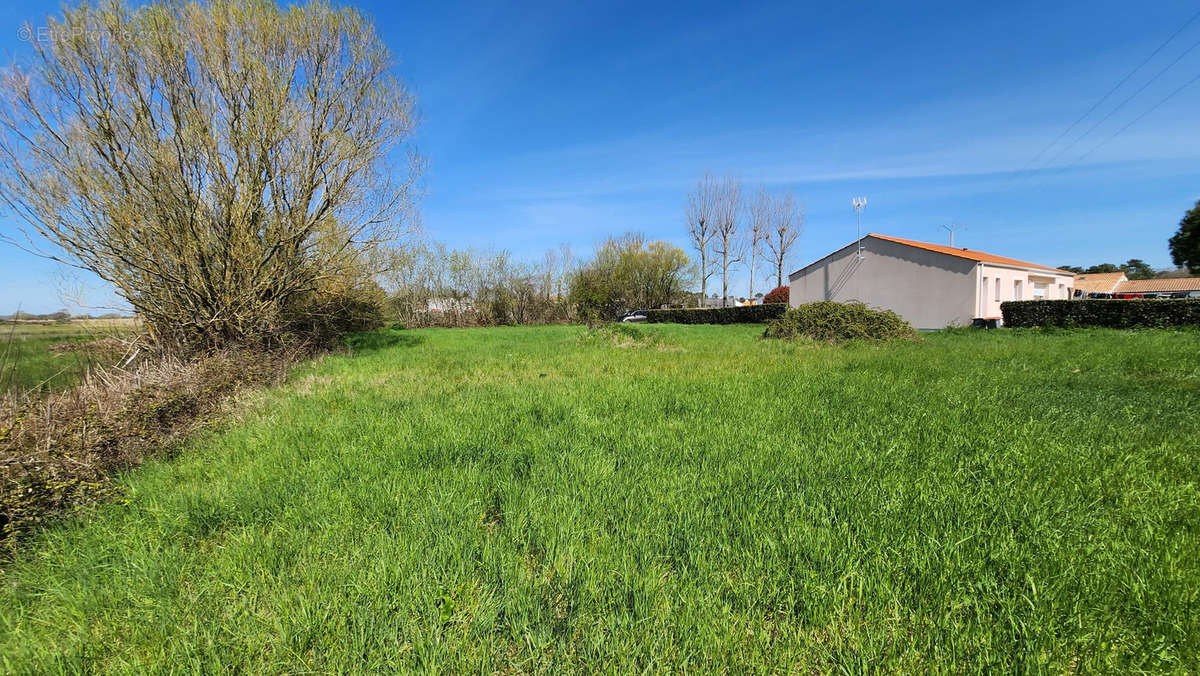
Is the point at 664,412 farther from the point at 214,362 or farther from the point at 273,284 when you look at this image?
the point at 273,284

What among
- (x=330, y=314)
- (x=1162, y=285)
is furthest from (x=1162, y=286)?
(x=330, y=314)

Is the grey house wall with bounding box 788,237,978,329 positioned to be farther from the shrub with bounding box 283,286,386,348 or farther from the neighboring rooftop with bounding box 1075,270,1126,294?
the neighboring rooftop with bounding box 1075,270,1126,294

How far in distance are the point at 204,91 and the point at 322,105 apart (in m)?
2.28

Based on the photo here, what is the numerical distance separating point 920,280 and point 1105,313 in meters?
6.21

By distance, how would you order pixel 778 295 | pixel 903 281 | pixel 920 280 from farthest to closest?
pixel 778 295, pixel 903 281, pixel 920 280

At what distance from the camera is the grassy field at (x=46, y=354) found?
387cm

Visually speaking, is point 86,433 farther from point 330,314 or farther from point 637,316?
point 637,316

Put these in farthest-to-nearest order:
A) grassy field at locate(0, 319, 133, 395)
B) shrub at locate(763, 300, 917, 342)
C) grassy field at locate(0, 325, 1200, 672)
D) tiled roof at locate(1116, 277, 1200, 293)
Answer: tiled roof at locate(1116, 277, 1200, 293) → shrub at locate(763, 300, 917, 342) → grassy field at locate(0, 319, 133, 395) → grassy field at locate(0, 325, 1200, 672)

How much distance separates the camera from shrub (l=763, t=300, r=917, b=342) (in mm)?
13273

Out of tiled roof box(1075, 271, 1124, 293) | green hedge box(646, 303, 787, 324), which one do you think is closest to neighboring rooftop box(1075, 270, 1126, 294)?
tiled roof box(1075, 271, 1124, 293)

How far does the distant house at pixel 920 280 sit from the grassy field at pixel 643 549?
17.5 metres

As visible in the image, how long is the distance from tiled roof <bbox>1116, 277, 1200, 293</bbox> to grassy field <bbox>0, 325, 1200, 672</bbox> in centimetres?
6809

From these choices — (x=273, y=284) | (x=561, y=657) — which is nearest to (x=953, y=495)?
(x=561, y=657)

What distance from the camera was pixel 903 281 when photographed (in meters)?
21.2
